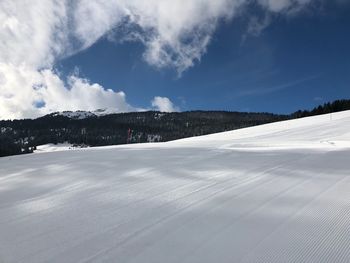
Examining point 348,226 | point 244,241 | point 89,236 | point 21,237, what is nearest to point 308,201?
point 348,226

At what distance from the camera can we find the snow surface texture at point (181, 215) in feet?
11.2

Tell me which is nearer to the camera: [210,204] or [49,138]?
[210,204]

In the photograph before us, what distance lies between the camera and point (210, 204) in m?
4.85

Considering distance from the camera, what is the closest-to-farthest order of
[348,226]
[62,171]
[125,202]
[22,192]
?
[348,226] < [125,202] < [22,192] < [62,171]

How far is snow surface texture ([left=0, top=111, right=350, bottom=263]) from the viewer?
340 centimetres

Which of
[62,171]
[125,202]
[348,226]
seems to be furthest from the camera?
[62,171]

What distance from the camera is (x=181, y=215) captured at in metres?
4.45

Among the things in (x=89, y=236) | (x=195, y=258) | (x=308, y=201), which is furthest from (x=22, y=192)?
(x=308, y=201)

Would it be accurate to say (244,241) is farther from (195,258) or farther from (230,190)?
(230,190)

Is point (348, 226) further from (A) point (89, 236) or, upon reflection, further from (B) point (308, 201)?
(A) point (89, 236)

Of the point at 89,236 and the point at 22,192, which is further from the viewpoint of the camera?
the point at 22,192

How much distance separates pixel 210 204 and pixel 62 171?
15.0ft

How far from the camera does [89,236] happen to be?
3.87m

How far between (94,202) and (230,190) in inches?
85.7
